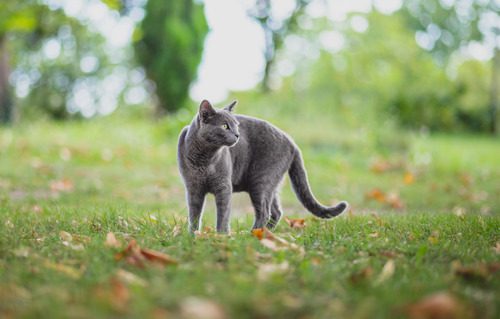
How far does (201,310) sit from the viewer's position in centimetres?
202

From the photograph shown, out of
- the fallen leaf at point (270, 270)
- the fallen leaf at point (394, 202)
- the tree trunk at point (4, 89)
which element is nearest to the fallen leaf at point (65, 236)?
the fallen leaf at point (270, 270)

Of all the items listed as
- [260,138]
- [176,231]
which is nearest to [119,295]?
[176,231]

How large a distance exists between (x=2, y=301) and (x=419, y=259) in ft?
6.86

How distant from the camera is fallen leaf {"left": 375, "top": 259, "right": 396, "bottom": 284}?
8.94ft

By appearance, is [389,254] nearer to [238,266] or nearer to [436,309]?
[238,266]

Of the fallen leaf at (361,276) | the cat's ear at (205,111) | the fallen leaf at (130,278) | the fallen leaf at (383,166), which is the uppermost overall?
the cat's ear at (205,111)

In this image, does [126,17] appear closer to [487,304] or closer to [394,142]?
[394,142]

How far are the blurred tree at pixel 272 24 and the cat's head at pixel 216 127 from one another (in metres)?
20.7

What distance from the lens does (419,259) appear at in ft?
10.4

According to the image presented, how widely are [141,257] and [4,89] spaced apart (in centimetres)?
1509

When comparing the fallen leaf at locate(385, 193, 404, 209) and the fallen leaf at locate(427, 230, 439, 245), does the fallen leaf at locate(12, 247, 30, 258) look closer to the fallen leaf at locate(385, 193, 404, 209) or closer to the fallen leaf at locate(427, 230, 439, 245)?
the fallen leaf at locate(427, 230, 439, 245)

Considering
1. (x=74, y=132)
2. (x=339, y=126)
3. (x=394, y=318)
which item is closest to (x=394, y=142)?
(x=339, y=126)

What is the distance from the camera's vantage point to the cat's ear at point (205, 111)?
3.96m

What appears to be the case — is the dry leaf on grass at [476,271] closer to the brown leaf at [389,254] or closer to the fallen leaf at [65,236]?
the brown leaf at [389,254]
